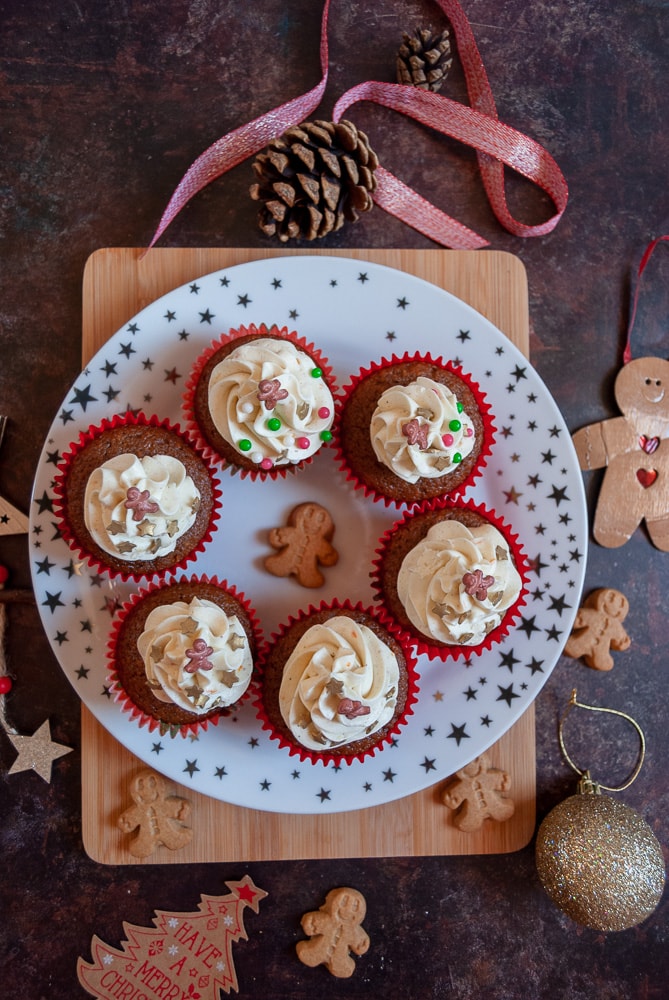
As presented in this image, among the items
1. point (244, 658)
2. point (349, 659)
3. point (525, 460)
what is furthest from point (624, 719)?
point (244, 658)

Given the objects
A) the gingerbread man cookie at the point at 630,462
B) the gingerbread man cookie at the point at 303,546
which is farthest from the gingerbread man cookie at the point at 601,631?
the gingerbread man cookie at the point at 303,546

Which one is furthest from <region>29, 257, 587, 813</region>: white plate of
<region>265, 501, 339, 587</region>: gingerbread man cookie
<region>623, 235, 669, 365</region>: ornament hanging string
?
<region>623, 235, 669, 365</region>: ornament hanging string

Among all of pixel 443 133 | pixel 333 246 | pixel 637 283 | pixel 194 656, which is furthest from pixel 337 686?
pixel 443 133

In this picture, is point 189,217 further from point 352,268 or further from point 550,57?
point 550,57

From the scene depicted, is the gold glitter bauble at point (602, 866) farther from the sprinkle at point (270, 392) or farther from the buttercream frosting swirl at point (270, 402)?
the sprinkle at point (270, 392)

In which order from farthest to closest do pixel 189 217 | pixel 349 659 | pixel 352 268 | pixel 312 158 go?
pixel 189 217 → pixel 352 268 → pixel 312 158 → pixel 349 659
